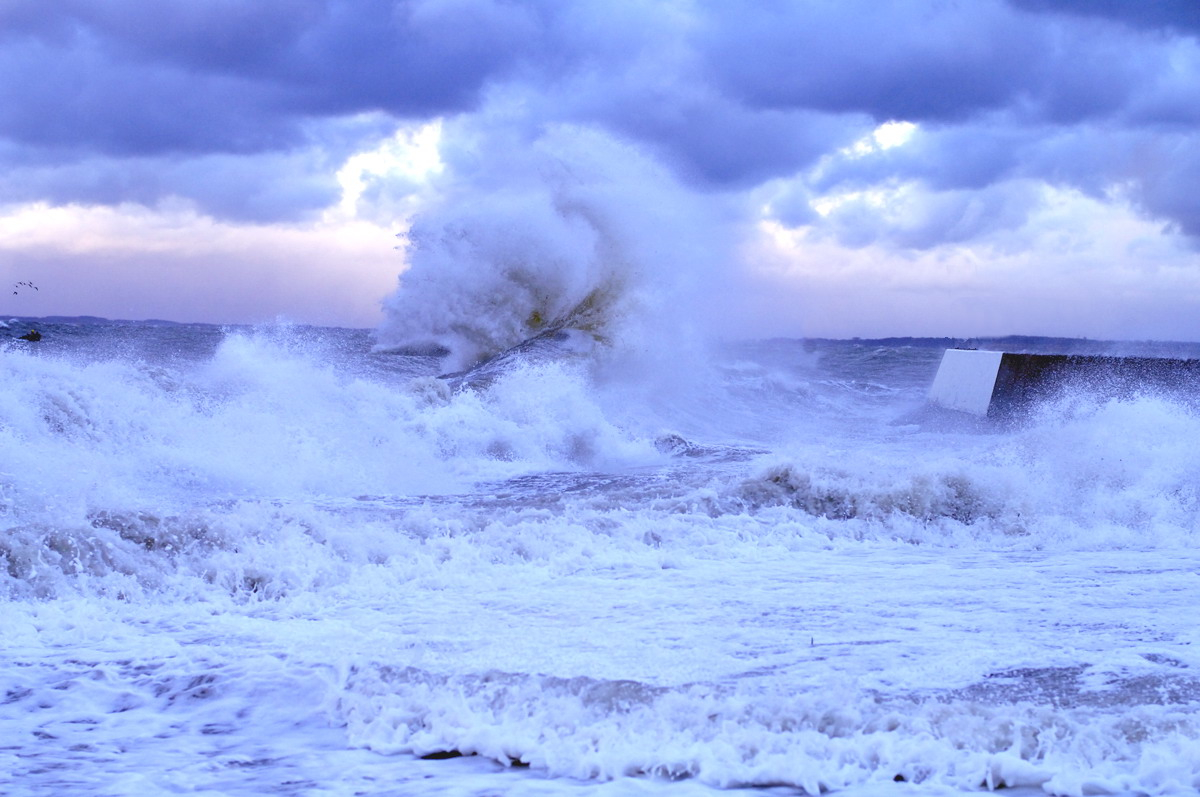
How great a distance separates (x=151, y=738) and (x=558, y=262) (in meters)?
16.0

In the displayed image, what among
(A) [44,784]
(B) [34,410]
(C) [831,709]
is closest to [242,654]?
(A) [44,784]

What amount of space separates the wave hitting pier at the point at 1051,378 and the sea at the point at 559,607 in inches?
89.6

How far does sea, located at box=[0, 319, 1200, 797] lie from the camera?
8.91ft

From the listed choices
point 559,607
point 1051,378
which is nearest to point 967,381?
point 1051,378

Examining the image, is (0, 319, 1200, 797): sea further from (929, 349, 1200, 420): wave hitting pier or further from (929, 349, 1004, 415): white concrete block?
(929, 349, 1004, 415): white concrete block

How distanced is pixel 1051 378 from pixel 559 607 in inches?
411

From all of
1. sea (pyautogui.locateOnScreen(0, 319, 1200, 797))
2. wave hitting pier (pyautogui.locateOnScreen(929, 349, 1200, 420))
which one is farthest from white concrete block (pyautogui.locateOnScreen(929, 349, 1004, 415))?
sea (pyautogui.locateOnScreen(0, 319, 1200, 797))

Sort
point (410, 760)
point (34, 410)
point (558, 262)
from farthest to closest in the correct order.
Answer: point (558, 262), point (34, 410), point (410, 760)

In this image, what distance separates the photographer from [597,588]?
4.76 meters

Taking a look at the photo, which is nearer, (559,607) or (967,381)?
(559,607)

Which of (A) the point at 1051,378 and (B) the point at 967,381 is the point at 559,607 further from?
(B) the point at 967,381

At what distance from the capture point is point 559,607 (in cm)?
439

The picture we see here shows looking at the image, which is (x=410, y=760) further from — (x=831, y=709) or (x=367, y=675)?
(x=831, y=709)

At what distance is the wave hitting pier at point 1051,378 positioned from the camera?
11.8 metres
